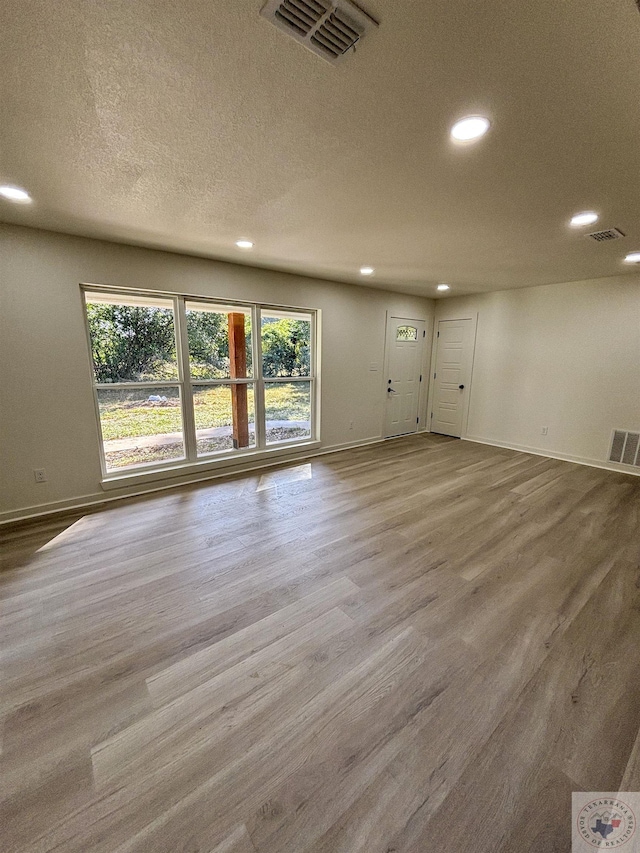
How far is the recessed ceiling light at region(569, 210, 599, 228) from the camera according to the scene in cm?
231

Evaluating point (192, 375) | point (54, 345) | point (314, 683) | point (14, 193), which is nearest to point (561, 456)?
point (314, 683)

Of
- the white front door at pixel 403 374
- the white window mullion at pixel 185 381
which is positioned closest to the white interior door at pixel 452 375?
the white front door at pixel 403 374

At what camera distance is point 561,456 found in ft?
15.9

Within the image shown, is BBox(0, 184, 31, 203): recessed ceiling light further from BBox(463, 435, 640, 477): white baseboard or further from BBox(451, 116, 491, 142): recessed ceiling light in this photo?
BBox(463, 435, 640, 477): white baseboard

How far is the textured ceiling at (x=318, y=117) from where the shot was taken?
40.0 inches

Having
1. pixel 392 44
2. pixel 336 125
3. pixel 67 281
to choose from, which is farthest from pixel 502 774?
pixel 67 281

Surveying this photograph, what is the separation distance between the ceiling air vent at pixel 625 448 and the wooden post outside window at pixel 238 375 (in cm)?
484

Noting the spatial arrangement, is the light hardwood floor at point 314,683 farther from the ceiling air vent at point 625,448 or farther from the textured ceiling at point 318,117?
the textured ceiling at point 318,117

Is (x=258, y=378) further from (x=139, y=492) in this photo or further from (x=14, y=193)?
(x=14, y=193)

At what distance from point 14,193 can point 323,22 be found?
2.26 meters

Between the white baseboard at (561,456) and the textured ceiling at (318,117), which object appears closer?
the textured ceiling at (318,117)

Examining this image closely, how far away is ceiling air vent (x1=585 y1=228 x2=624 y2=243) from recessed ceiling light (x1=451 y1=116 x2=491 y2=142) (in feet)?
6.34

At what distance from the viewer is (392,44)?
3.51ft

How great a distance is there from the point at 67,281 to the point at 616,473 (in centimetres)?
651
